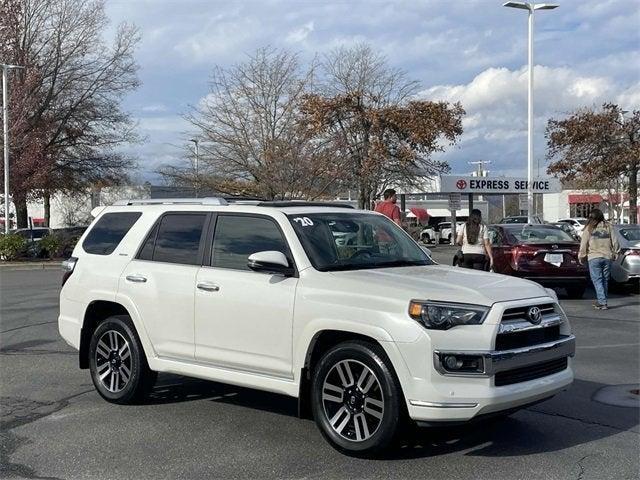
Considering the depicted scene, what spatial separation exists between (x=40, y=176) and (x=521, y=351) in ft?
92.5

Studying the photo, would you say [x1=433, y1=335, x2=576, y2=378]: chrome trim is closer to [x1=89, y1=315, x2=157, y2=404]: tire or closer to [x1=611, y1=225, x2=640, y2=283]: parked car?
[x1=89, y1=315, x2=157, y2=404]: tire

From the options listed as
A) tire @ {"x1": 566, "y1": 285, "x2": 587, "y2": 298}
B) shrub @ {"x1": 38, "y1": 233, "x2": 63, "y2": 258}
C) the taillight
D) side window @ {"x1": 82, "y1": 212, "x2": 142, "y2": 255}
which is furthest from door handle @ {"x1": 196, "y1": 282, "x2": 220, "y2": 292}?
shrub @ {"x1": 38, "y1": 233, "x2": 63, "y2": 258}

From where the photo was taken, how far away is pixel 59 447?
5586 mm

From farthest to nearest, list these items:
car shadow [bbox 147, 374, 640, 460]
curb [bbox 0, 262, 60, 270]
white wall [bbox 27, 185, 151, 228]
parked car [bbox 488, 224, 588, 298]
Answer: white wall [bbox 27, 185, 151, 228] → curb [bbox 0, 262, 60, 270] → parked car [bbox 488, 224, 588, 298] → car shadow [bbox 147, 374, 640, 460]

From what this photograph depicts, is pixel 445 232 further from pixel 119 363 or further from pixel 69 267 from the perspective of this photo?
pixel 119 363

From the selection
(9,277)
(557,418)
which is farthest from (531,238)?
(9,277)

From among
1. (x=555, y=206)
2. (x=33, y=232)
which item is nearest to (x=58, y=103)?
(x=33, y=232)

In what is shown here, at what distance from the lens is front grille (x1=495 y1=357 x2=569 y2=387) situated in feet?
16.3

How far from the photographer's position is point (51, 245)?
27406 mm

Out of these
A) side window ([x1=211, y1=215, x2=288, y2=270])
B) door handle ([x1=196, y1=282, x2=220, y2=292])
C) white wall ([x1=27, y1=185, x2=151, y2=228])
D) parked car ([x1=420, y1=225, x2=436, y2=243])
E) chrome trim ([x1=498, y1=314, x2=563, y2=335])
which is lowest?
parked car ([x1=420, y1=225, x2=436, y2=243])

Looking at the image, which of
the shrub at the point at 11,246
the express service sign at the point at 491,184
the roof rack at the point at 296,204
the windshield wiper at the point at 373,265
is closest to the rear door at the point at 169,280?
the roof rack at the point at 296,204

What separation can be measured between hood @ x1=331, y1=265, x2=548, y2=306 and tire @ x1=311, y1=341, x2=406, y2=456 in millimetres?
439

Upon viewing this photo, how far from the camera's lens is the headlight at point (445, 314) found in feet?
16.1

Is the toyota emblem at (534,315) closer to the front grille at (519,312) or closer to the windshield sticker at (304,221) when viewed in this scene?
the front grille at (519,312)
